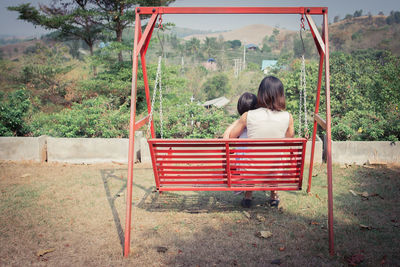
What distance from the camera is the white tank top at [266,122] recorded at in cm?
312

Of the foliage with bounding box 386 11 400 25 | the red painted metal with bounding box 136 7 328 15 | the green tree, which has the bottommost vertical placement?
the red painted metal with bounding box 136 7 328 15

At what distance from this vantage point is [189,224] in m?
3.27

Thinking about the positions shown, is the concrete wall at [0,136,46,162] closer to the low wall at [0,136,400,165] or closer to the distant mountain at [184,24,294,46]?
the low wall at [0,136,400,165]

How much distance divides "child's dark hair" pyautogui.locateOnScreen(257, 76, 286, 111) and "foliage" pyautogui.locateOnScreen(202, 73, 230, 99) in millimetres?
21363

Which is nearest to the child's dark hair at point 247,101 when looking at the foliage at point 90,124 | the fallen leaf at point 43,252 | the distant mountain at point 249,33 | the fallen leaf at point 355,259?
the fallen leaf at point 355,259

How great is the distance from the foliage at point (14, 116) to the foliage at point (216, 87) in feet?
62.2

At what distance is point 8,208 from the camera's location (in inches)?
142

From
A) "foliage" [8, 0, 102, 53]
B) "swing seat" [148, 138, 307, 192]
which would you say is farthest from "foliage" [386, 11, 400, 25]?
"swing seat" [148, 138, 307, 192]

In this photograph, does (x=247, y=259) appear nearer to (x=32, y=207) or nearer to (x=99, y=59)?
(x=32, y=207)

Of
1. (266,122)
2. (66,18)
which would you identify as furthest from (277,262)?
(66,18)

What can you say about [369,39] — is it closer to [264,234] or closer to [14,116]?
[14,116]

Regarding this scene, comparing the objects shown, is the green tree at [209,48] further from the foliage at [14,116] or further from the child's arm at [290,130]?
the child's arm at [290,130]

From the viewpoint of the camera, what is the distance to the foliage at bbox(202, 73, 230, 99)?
80.5 feet

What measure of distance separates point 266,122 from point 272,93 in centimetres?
29
